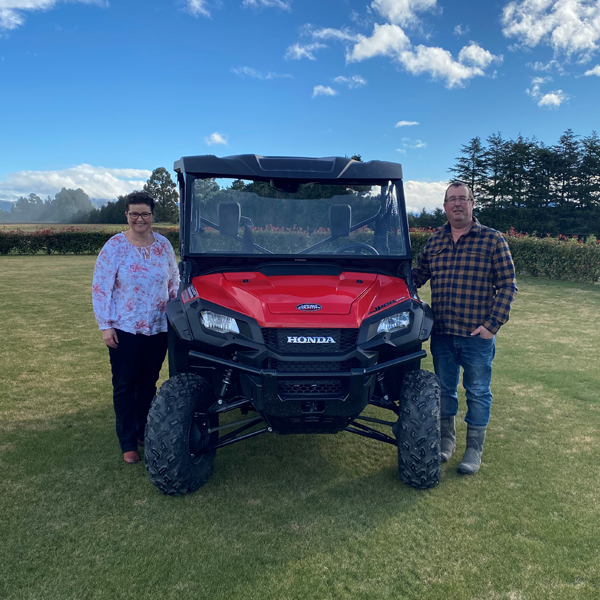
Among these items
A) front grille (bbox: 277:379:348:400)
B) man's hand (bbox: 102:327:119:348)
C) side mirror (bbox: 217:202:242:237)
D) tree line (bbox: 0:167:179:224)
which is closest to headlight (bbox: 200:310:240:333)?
front grille (bbox: 277:379:348:400)

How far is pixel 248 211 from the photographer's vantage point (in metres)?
3.78

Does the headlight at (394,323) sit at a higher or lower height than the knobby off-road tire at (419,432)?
higher

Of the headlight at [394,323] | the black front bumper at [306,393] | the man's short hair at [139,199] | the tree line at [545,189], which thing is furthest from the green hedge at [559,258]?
the tree line at [545,189]

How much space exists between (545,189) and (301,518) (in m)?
52.7

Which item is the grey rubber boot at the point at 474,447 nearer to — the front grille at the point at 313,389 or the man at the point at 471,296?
the man at the point at 471,296

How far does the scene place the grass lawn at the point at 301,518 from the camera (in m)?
2.57

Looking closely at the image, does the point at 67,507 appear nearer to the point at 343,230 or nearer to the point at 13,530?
the point at 13,530

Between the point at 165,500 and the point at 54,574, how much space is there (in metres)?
0.79

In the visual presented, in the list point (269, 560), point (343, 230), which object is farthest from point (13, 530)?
point (343, 230)

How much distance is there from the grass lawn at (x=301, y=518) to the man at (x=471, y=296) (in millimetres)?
456

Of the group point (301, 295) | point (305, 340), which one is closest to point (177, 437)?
point (305, 340)

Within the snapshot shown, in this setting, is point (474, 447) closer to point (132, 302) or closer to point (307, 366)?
point (307, 366)

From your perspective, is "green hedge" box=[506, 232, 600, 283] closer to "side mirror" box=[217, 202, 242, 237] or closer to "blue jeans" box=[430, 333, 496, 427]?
"blue jeans" box=[430, 333, 496, 427]

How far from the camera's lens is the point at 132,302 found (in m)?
3.77
